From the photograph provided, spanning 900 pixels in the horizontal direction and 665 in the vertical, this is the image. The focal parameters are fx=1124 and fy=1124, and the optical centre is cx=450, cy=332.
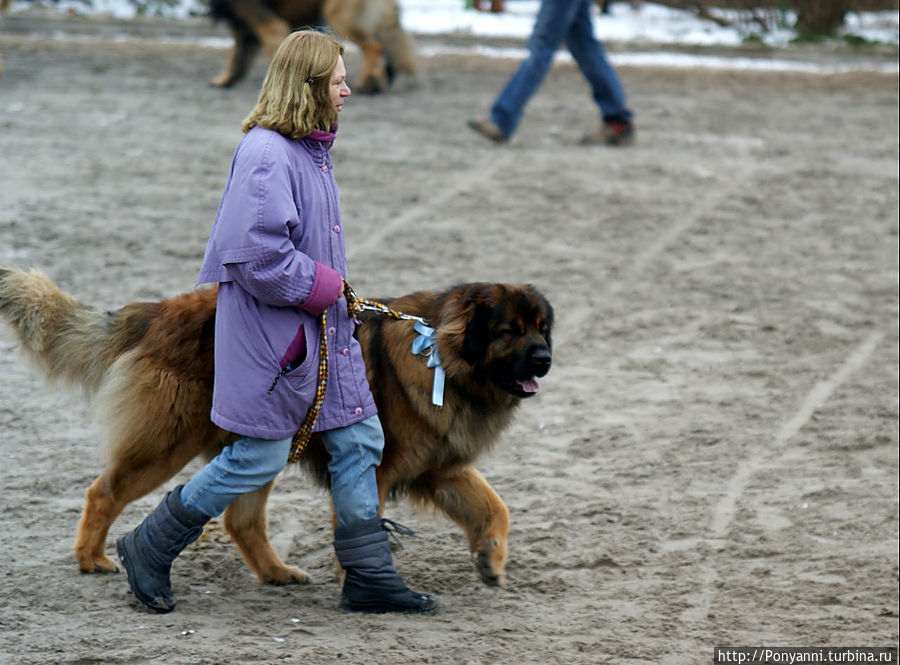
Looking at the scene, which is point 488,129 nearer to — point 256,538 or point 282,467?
point 256,538

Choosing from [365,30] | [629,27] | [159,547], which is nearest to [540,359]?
[159,547]

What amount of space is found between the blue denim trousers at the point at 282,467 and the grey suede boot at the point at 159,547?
0.05m

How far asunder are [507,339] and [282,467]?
2.92ft

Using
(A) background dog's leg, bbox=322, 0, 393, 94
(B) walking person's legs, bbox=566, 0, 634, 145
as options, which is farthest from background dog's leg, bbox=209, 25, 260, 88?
(B) walking person's legs, bbox=566, 0, 634, 145

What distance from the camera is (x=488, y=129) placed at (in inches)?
382

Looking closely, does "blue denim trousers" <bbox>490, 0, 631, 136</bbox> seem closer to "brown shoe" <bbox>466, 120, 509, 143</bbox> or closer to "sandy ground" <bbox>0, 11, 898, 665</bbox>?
"brown shoe" <bbox>466, 120, 509, 143</bbox>

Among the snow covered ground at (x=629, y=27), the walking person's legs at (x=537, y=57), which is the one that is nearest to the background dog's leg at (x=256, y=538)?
the walking person's legs at (x=537, y=57)

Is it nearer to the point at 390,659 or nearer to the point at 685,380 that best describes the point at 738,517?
the point at 685,380

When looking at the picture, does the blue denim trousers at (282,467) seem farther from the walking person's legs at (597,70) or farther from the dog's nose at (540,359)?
the walking person's legs at (597,70)

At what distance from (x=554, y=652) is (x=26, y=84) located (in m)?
9.47

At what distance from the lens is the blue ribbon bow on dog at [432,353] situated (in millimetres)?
3953

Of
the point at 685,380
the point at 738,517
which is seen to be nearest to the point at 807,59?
the point at 685,380

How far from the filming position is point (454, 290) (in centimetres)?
414

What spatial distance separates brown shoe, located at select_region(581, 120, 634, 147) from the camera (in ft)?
32.0
